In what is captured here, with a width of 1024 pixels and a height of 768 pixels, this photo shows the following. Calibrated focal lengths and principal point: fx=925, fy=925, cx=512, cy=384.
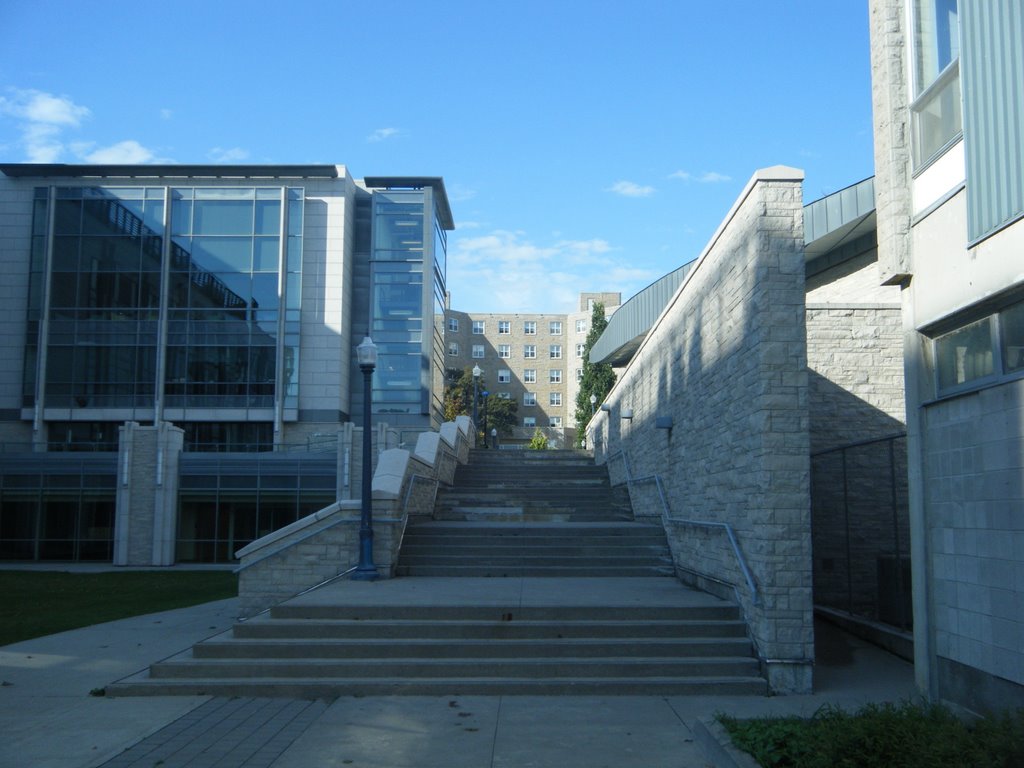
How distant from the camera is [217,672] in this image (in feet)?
29.5

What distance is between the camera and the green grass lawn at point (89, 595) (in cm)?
1410

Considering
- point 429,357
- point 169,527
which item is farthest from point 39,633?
point 429,357

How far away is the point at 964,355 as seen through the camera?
7.55 m

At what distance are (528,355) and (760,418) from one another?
81.0m

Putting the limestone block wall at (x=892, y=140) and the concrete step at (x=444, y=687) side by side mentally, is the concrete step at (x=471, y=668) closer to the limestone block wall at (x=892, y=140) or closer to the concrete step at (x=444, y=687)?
the concrete step at (x=444, y=687)

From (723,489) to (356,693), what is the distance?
179 inches

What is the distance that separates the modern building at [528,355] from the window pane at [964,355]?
260 ft

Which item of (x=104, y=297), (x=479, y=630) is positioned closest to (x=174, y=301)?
(x=104, y=297)

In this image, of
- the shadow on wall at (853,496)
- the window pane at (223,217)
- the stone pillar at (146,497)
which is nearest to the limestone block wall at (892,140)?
the shadow on wall at (853,496)

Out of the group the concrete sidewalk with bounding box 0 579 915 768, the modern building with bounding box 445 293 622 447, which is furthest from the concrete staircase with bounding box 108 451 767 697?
the modern building with bounding box 445 293 622 447

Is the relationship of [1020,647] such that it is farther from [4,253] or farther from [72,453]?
[4,253]

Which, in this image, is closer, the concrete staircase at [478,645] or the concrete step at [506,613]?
the concrete staircase at [478,645]

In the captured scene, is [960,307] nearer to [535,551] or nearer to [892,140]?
[892,140]

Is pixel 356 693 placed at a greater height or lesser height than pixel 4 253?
lesser
